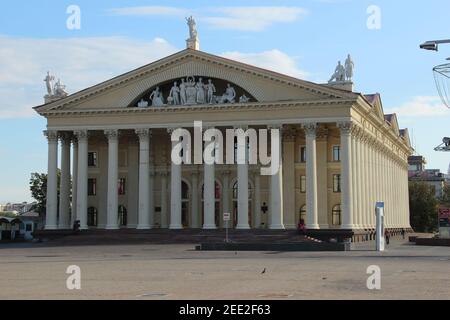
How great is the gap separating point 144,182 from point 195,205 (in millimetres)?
6946

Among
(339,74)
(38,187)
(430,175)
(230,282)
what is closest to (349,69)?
(339,74)

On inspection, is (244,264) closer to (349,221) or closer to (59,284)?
(59,284)

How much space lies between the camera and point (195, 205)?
229 feet

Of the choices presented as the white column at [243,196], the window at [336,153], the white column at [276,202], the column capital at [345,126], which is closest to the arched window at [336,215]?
the window at [336,153]

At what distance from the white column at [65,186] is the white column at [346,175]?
962 inches

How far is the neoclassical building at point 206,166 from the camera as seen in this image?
201 ft

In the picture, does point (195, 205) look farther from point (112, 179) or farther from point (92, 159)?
point (92, 159)

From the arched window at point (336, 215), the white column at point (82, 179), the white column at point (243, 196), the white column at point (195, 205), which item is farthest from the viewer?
the white column at point (195, 205)

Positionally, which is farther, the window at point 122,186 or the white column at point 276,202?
the window at point 122,186

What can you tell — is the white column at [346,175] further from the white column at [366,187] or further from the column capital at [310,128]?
the white column at [366,187]

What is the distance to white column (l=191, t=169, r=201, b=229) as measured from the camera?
69.2 meters

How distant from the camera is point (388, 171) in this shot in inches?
3219

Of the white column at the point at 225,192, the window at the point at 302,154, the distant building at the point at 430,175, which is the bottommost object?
the white column at the point at 225,192

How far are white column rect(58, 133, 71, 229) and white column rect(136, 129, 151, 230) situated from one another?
745 cm
